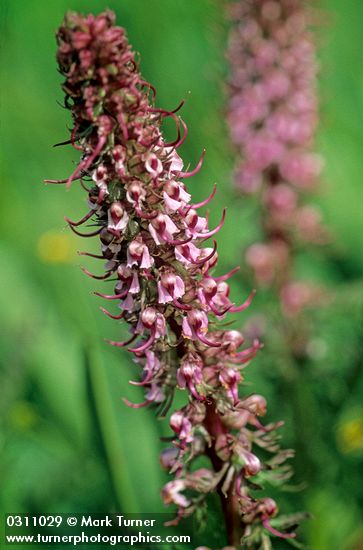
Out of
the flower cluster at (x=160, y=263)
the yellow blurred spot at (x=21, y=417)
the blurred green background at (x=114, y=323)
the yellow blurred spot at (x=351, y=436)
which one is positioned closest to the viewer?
the flower cluster at (x=160, y=263)

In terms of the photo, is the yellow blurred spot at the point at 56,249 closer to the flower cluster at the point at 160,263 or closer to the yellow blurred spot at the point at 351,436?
the yellow blurred spot at the point at 351,436

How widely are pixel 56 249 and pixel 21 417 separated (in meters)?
0.74

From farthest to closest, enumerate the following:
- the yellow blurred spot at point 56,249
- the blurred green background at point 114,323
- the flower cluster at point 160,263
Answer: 1. the yellow blurred spot at point 56,249
2. the blurred green background at point 114,323
3. the flower cluster at point 160,263

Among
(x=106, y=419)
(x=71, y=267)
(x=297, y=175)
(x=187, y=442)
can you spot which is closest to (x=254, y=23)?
(x=297, y=175)

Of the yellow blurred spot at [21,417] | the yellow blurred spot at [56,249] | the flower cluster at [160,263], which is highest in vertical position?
the yellow blurred spot at [56,249]

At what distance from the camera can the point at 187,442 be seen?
1.23 m

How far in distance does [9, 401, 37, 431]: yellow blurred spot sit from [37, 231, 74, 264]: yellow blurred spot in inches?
24.3

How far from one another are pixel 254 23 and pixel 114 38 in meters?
1.41

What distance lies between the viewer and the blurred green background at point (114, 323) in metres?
2.01

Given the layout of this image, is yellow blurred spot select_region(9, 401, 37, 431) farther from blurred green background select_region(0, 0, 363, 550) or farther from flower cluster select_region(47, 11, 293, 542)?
flower cluster select_region(47, 11, 293, 542)

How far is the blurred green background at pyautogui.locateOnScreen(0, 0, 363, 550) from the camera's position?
201cm

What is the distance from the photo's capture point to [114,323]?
283 centimetres

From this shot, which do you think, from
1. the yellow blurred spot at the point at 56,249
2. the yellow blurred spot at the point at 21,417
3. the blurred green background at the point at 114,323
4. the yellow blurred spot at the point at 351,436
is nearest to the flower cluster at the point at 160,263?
the blurred green background at the point at 114,323

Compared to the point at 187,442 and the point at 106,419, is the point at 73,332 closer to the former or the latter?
the point at 106,419
